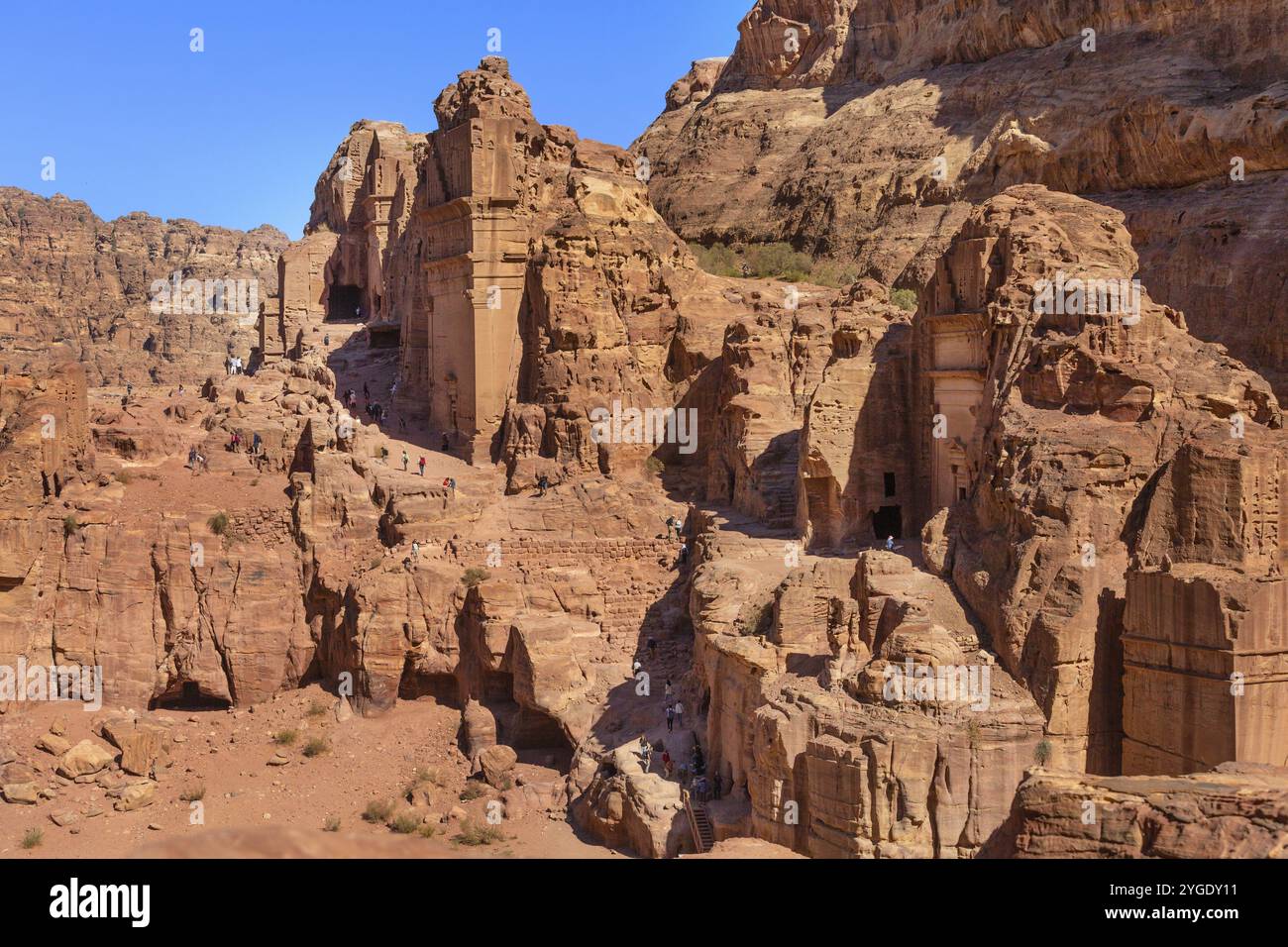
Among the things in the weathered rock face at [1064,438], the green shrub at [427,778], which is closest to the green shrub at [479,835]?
the green shrub at [427,778]

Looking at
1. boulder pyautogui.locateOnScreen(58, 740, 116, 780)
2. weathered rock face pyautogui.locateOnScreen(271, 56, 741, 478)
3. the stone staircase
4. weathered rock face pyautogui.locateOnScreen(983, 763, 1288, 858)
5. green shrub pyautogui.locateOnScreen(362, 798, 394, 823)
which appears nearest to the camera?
weathered rock face pyautogui.locateOnScreen(983, 763, 1288, 858)

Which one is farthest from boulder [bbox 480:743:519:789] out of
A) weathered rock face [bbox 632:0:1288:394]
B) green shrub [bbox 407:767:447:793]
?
weathered rock face [bbox 632:0:1288:394]

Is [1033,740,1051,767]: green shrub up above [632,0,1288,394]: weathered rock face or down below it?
below

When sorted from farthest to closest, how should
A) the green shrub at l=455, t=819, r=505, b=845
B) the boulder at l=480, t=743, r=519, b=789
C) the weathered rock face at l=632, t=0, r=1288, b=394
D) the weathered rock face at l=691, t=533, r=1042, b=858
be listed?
the weathered rock face at l=632, t=0, r=1288, b=394, the boulder at l=480, t=743, r=519, b=789, the green shrub at l=455, t=819, r=505, b=845, the weathered rock face at l=691, t=533, r=1042, b=858

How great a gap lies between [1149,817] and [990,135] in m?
43.1

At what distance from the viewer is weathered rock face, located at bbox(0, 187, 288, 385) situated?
212 ft

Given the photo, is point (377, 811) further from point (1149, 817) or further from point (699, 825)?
point (1149, 817)

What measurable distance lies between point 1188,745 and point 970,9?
4564cm

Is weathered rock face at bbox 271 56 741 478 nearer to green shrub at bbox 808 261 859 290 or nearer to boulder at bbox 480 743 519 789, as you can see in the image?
green shrub at bbox 808 261 859 290

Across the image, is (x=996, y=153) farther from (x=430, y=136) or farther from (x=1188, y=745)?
(x=1188, y=745)

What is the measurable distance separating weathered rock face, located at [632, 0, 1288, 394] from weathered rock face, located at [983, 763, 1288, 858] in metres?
24.9

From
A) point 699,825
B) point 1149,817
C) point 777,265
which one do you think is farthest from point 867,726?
point 777,265

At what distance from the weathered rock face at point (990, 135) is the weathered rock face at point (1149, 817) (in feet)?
81.8

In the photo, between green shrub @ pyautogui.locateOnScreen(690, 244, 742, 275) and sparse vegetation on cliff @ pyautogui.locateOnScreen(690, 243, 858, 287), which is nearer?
sparse vegetation on cliff @ pyautogui.locateOnScreen(690, 243, 858, 287)
